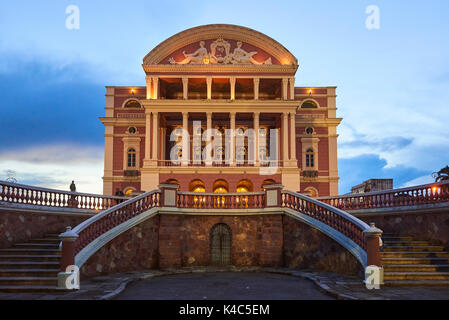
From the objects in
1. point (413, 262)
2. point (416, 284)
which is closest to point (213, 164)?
point (413, 262)

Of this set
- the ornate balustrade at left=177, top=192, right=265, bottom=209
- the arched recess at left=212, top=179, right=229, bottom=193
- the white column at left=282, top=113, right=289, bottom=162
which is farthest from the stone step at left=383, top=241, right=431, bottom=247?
the arched recess at left=212, top=179, right=229, bottom=193

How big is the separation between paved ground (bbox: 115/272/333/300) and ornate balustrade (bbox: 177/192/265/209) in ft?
12.8

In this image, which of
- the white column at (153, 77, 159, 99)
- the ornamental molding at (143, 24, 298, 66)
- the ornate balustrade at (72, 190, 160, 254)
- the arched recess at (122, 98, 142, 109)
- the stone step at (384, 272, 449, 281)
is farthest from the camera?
the arched recess at (122, 98, 142, 109)

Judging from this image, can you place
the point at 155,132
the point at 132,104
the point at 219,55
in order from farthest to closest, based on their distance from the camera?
the point at 132,104 → the point at 219,55 → the point at 155,132

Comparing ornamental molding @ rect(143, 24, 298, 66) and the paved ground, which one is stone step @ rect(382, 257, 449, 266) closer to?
the paved ground

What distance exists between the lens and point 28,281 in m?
11.0

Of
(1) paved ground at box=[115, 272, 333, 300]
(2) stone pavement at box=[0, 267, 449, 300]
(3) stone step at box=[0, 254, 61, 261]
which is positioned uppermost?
(3) stone step at box=[0, 254, 61, 261]

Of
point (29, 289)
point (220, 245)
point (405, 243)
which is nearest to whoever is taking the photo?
point (29, 289)

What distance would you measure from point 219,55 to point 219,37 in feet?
5.83

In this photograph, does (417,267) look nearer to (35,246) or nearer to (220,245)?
(220,245)

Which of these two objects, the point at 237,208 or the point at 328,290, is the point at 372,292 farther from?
the point at 237,208

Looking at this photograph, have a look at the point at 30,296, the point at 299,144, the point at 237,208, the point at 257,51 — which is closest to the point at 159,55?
the point at 257,51

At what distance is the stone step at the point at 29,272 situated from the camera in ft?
37.6

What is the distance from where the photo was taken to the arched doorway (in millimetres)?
17391
